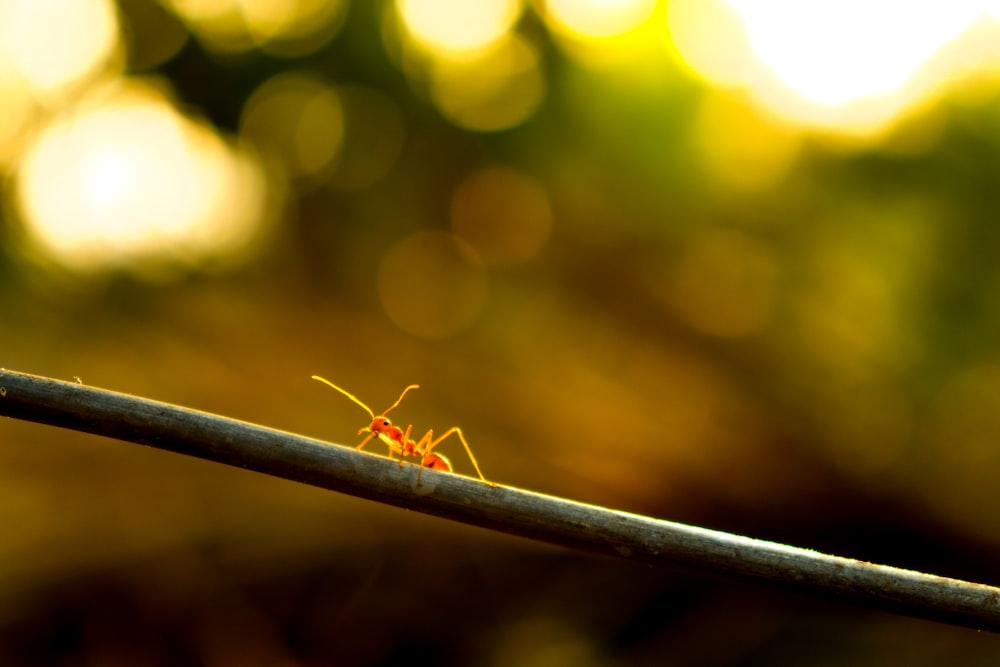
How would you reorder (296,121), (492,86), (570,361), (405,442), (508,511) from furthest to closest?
(296,121)
(492,86)
(570,361)
(405,442)
(508,511)

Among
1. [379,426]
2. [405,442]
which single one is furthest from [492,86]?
[405,442]

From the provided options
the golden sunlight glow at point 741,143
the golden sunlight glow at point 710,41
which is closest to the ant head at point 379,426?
the golden sunlight glow at point 741,143

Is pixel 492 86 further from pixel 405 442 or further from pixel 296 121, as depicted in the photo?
pixel 405 442

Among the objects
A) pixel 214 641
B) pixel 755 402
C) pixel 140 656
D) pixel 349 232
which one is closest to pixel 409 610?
pixel 214 641

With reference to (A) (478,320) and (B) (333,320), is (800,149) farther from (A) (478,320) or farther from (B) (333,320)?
(B) (333,320)

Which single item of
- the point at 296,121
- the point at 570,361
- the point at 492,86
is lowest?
the point at 570,361
